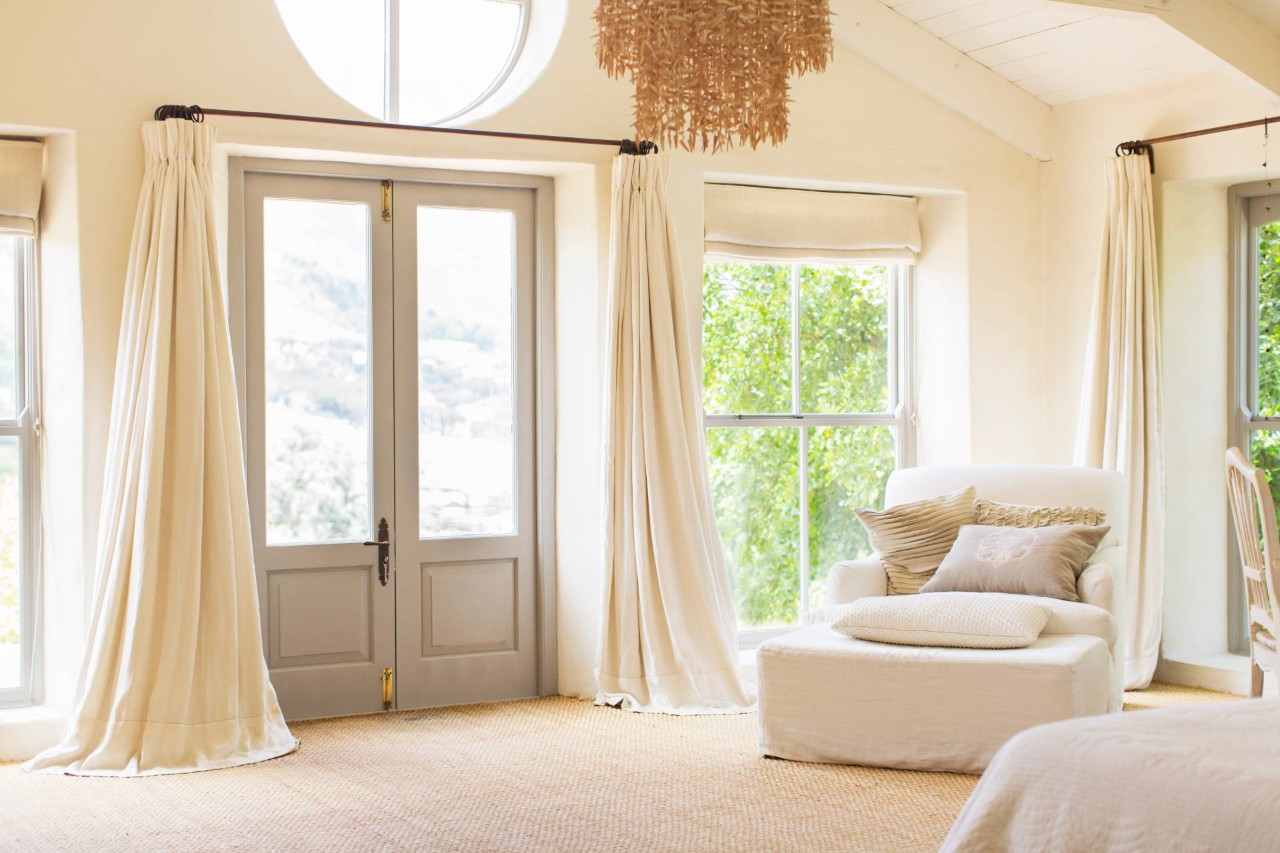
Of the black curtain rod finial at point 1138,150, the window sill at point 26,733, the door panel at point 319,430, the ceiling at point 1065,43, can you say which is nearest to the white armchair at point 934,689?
the door panel at point 319,430

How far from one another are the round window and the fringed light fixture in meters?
2.04

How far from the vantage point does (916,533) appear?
4297 millimetres

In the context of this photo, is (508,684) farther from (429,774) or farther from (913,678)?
(913,678)

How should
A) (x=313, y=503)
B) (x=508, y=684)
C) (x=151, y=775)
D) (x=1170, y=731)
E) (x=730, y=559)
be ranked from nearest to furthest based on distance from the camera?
1. (x=1170, y=731)
2. (x=151, y=775)
3. (x=313, y=503)
4. (x=508, y=684)
5. (x=730, y=559)

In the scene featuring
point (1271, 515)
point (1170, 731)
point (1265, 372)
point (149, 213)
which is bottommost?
point (1170, 731)

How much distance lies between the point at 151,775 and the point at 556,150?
2423 mm

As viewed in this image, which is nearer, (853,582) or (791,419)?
(853,582)

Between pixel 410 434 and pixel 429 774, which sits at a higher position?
pixel 410 434

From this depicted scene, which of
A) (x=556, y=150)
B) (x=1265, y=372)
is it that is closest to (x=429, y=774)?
(x=556, y=150)

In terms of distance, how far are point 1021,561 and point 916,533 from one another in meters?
0.43

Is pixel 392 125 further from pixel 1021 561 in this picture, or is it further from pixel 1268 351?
pixel 1268 351

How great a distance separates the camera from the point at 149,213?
389 cm

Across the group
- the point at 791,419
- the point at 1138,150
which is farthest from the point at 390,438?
the point at 1138,150

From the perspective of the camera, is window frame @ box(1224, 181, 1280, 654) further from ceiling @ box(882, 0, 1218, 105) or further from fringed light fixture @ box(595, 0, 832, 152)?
fringed light fixture @ box(595, 0, 832, 152)
